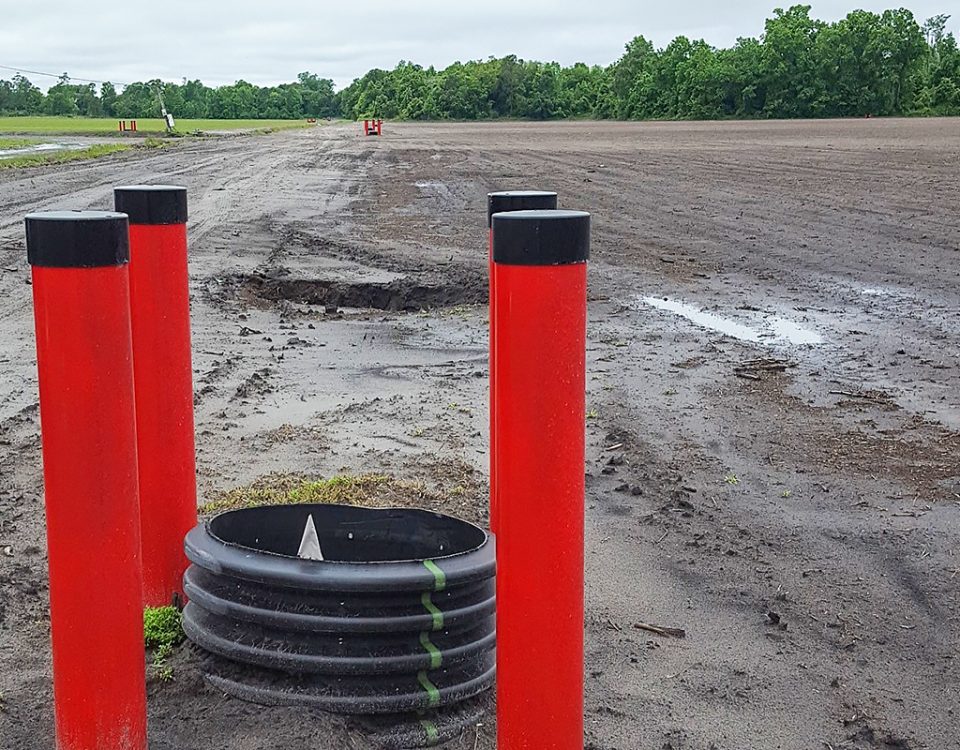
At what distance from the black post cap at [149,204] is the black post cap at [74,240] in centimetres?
70

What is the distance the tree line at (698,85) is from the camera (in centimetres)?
7150

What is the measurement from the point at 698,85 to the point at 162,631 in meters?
78.8

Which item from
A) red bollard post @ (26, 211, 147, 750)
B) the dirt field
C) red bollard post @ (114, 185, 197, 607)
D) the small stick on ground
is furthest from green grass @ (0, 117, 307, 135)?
red bollard post @ (26, 211, 147, 750)

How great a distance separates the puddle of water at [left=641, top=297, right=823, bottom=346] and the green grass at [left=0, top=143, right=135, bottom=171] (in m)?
18.2

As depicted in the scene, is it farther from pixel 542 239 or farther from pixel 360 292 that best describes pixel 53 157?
pixel 542 239

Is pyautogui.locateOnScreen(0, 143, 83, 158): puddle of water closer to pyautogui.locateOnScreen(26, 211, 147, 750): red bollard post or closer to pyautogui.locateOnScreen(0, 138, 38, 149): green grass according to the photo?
pyautogui.locateOnScreen(0, 138, 38, 149): green grass

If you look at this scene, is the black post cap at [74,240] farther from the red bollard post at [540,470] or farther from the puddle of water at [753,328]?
the puddle of water at [753,328]

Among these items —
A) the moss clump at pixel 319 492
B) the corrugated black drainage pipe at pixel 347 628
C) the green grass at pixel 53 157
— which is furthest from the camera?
the green grass at pixel 53 157

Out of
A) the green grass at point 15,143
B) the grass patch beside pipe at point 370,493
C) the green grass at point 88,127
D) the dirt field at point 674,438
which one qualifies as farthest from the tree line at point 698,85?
the grass patch beside pipe at point 370,493

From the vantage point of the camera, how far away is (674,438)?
5.46 m

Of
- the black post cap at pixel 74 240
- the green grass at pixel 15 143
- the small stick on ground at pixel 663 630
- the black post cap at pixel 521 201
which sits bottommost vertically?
the small stick on ground at pixel 663 630

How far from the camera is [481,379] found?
666 centimetres

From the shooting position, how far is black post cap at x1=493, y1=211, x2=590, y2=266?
80.8 inches

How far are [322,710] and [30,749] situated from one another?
67 cm
